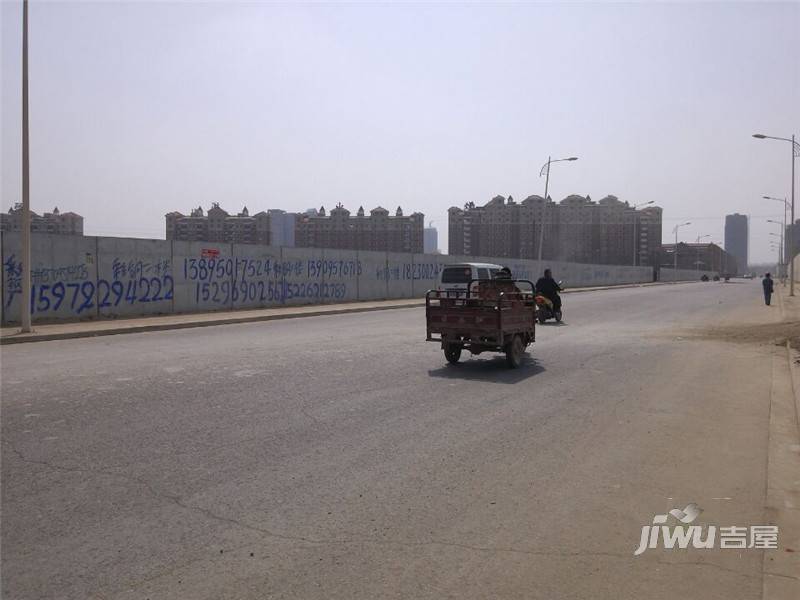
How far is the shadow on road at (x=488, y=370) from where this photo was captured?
11.1 m

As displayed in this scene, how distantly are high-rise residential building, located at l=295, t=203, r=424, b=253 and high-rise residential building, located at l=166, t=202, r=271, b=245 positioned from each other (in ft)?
37.5

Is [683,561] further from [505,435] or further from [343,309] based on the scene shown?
[343,309]

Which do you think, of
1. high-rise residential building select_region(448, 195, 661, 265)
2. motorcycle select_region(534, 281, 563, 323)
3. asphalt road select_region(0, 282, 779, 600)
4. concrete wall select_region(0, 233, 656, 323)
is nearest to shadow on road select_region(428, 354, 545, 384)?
asphalt road select_region(0, 282, 779, 600)

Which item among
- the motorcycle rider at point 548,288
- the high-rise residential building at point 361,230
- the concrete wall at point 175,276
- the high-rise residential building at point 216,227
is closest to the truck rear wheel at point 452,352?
the motorcycle rider at point 548,288

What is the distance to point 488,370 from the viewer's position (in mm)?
11930

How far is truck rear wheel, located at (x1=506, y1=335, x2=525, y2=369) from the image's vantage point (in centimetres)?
1203

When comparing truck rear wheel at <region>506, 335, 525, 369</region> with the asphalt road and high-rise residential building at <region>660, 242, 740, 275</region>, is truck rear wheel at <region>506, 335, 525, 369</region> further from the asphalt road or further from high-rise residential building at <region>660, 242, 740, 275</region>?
high-rise residential building at <region>660, 242, 740, 275</region>

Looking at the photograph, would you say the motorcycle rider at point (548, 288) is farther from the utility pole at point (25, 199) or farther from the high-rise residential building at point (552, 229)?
the high-rise residential building at point (552, 229)

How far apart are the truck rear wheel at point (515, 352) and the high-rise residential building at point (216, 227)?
39.3 metres

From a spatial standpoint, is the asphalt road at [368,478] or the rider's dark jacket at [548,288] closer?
the asphalt road at [368,478]

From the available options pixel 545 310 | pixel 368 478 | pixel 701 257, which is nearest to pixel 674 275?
pixel 701 257

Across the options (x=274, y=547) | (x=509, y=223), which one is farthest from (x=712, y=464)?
(x=509, y=223)

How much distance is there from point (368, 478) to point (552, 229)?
277 ft

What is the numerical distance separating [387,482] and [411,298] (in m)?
34.0
